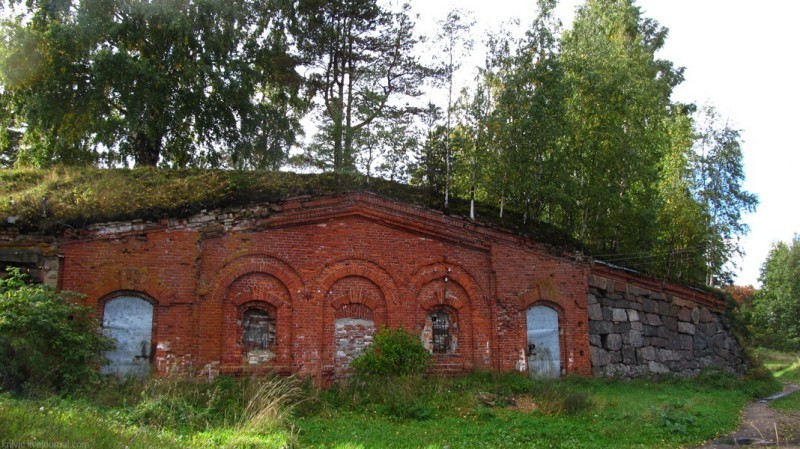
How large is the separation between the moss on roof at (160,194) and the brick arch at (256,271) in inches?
56.3

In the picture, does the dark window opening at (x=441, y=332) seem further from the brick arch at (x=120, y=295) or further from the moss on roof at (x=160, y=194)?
the brick arch at (x=120, y=295)

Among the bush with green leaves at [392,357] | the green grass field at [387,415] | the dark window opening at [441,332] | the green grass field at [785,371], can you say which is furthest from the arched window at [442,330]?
the green grass field at [785,371]

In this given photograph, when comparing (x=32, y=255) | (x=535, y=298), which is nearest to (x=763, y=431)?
(x=535, y=298)

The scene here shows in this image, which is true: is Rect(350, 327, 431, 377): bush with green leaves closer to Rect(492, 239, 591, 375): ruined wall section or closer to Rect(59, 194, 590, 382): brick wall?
Rect(59, 194, 590, 382): brick wall

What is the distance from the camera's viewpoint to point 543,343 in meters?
16.0

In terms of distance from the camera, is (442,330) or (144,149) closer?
(442,330)

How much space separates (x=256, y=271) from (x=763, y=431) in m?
11.8

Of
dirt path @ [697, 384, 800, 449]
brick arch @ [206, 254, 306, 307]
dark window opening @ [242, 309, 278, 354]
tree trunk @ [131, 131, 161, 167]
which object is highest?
tree trunk @ [131, 131, 161, 167]

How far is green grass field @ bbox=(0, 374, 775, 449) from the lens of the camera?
27.2 feet

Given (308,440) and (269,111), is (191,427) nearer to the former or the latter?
(308,440)

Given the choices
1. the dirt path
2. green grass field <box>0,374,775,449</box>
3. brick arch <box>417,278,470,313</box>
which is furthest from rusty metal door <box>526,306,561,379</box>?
the dirt path

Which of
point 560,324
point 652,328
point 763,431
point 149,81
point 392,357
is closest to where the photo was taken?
point 763,431

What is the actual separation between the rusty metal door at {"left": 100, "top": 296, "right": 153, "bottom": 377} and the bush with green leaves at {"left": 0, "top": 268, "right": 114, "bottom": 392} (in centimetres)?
111

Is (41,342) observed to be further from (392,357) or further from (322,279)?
(392,357)
